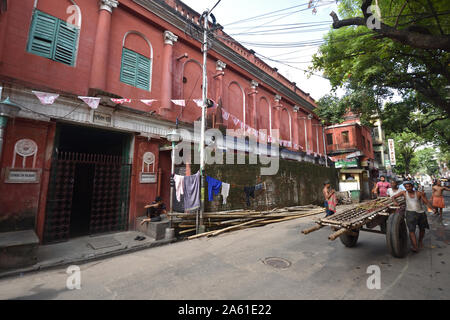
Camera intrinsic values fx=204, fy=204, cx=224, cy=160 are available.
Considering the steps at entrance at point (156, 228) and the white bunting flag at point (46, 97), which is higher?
the white bunting flag at point (46, 97)

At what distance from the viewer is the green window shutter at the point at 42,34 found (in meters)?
6.69

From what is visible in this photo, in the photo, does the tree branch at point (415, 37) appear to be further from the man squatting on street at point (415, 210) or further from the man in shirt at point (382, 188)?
the man in shirt at point (382, 188)

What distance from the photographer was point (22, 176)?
5969 millimetres

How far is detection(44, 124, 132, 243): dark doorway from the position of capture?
6.76m

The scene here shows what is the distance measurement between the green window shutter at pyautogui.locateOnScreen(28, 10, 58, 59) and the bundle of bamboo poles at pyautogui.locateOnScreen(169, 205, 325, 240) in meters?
7.10

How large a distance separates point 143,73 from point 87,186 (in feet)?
22.0

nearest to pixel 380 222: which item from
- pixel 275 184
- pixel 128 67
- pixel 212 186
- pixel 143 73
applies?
pixel 212 186

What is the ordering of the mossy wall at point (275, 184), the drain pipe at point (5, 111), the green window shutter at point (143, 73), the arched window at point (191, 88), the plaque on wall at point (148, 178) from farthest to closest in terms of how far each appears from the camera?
the arched window at point (191, 88), the mossy wall at point (275, 184), the green window shutter at point (143, 73), the plaque on wall at point (148, 178), the drain pipe at point (5, 111)

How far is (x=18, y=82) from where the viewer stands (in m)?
6.08

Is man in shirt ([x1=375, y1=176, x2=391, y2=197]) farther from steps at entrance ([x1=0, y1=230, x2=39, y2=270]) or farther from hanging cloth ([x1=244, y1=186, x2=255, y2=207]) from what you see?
steps at entrance ([x1=0, y1=230, x2=39, y2=270])

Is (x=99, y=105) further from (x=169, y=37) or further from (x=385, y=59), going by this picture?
(x=385, y=59)

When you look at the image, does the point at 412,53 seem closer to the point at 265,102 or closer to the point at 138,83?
the point at 265,102

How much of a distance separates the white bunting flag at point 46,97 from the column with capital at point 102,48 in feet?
5.14

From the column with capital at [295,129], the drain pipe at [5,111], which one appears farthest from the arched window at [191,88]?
the column with capital at [295,129]
